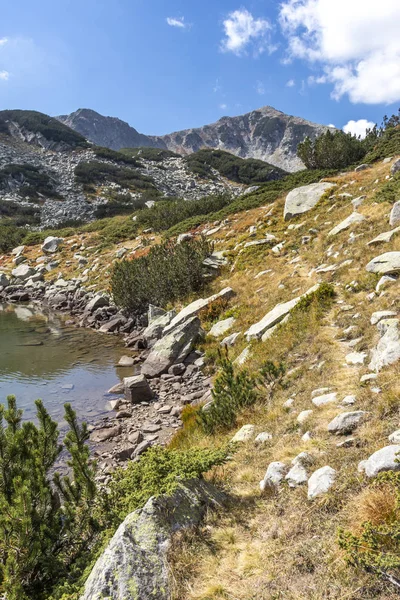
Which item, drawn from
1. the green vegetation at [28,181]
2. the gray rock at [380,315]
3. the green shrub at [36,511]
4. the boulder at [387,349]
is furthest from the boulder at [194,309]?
the green vegetation at [28,181]

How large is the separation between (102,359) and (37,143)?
3817 inches

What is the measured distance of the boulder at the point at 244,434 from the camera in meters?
6.15

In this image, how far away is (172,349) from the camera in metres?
13.6

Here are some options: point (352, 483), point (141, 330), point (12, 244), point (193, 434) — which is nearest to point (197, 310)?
point (141, 330)

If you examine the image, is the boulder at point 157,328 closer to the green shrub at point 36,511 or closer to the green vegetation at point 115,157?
the green shrub at point 36,511

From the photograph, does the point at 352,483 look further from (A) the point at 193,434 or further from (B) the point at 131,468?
(A) the point at 193,434

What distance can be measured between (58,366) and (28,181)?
65.6 meters

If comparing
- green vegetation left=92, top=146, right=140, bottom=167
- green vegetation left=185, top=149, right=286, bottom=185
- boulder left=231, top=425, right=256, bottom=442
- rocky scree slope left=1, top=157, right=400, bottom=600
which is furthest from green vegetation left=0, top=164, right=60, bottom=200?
boulder left=231, top=425, right=256, bottom=442

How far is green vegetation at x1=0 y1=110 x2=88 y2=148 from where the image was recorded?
95.4m

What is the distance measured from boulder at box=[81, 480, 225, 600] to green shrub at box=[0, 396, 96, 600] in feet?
2.40

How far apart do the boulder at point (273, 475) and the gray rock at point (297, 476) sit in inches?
4.9

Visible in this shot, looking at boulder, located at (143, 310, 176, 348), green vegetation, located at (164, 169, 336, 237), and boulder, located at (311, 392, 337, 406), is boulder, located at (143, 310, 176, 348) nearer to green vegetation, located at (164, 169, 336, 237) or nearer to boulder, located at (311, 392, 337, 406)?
boulder, located at (311, 392, 337, 406)

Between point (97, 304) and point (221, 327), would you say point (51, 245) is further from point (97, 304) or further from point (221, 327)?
point (221, 327)

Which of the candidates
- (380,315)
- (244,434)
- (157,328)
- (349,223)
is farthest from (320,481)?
(349,223)
